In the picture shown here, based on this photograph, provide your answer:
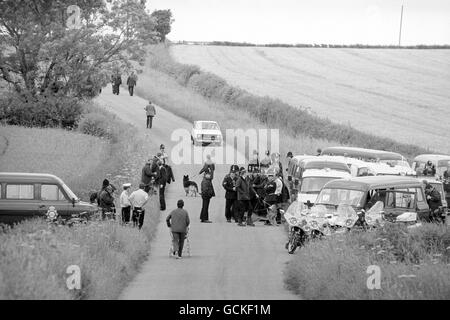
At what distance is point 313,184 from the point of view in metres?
30.8

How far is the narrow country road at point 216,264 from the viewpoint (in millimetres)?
19109

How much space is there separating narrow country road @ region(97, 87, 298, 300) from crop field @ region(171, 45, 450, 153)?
23.6 m

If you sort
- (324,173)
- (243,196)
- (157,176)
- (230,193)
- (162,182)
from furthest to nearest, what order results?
(157,176)
(162,182)
(324,173)
(230,193)
(243,196)

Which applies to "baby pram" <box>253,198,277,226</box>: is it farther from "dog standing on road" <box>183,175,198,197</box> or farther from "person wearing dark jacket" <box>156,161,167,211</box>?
"dog standing on road" <box>183,175,198,197</box>

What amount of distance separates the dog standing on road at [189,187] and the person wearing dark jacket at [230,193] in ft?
14.4

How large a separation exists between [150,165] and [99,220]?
842cm

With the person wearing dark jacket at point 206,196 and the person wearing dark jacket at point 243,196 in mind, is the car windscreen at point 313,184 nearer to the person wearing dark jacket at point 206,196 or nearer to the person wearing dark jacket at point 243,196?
the person wearing dark jacket at point 243,196

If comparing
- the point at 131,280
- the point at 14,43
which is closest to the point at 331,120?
the point at 14,43

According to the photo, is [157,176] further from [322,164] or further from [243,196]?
[322,164]

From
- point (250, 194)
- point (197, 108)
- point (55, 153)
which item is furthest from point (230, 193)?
point (197, 108)

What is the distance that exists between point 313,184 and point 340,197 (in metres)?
4.86

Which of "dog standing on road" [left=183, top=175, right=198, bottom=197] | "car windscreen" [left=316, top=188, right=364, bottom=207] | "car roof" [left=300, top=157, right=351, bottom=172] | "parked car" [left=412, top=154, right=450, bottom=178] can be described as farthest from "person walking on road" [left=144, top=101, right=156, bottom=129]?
"car windscreen" [left=316, top=188, right=364, bottom=207]

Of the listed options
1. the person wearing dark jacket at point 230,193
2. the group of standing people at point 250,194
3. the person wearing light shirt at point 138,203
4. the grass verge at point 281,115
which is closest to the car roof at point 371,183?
the group of standing people at point 250,194
